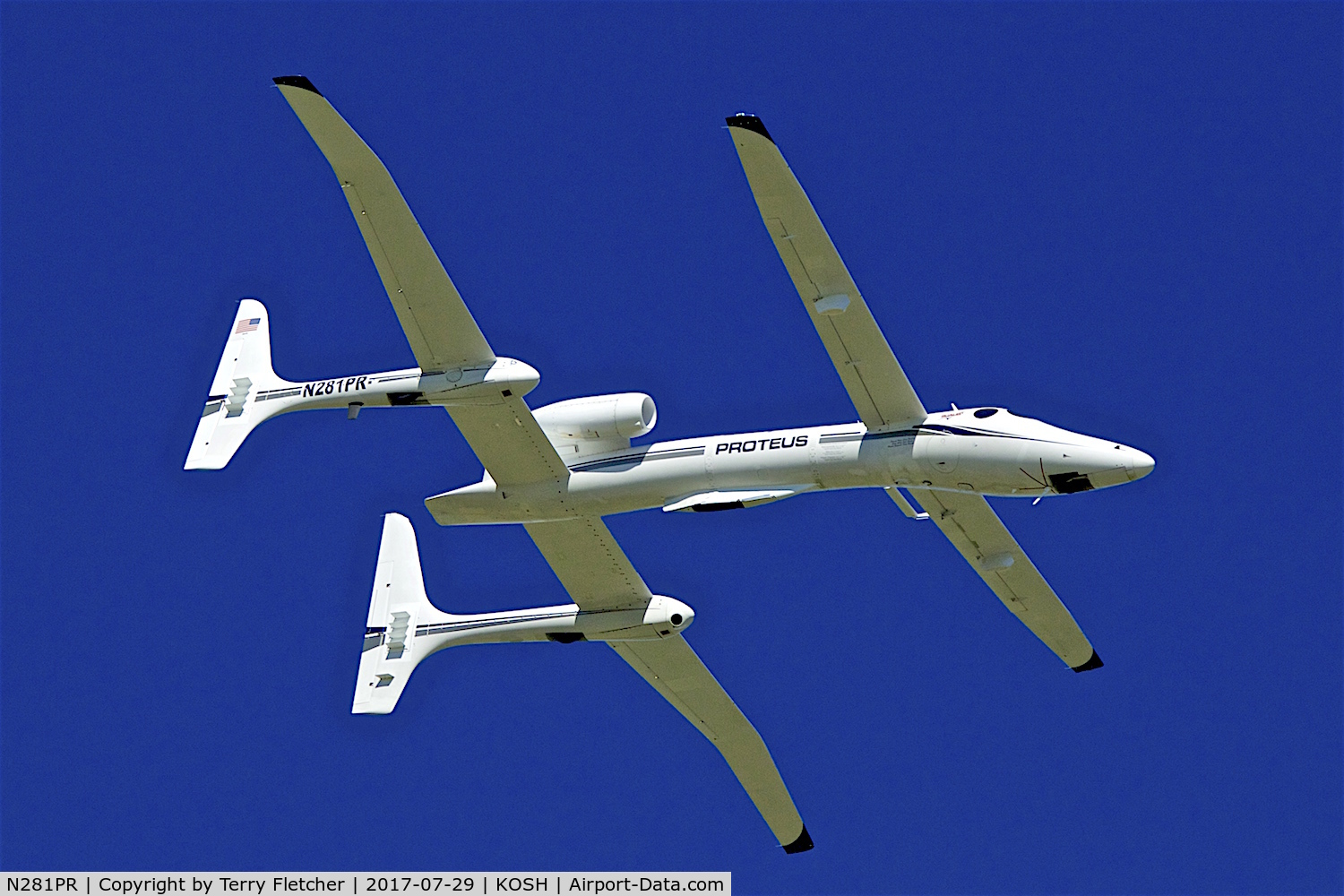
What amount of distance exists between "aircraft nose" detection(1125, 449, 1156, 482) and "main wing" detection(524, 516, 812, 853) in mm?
10673

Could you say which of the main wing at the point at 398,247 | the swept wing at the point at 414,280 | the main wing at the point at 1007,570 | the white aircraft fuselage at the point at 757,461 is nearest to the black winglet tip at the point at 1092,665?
the main wing at the point at 1007,570

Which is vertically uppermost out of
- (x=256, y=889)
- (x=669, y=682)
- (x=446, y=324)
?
(x=446, y=324)

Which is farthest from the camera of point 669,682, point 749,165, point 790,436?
point 669,682

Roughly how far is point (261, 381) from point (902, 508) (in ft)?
41.5

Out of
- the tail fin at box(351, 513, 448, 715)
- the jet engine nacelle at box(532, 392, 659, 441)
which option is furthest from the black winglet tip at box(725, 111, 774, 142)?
the tail fin at box(351, 513, 448, 715)

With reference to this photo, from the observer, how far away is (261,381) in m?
46.1

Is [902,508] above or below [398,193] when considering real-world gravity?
below

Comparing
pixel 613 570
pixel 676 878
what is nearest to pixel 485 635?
pixel 613 570

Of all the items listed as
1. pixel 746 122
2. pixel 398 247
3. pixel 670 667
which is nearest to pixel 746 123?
pixel 746 122

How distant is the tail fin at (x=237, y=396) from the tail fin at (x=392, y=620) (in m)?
5.19

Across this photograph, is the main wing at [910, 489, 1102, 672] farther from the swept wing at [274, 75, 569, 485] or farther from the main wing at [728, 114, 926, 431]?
the swept wing at [274, 75, 569, 485]

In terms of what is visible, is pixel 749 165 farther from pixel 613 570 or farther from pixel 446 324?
pixel 613 570
